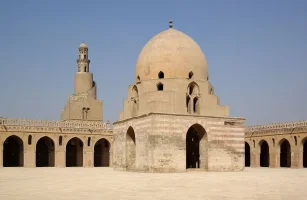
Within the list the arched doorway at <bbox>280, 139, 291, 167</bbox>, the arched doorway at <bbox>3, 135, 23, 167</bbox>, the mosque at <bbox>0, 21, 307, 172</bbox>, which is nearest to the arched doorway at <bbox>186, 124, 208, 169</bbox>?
the mosque at <bbox>0, 21, 307, 172</bbox>

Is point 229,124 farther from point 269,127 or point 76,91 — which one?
point 76,91

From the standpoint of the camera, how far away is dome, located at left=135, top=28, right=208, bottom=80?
24.4 meters

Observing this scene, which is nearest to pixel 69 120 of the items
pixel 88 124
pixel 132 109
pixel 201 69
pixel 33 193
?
pixel 88 124

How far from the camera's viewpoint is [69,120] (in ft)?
126

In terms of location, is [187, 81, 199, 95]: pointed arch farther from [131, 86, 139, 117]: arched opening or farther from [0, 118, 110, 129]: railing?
[0, 118, 110, 129]: railing

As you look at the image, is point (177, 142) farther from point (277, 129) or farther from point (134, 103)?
point (277, 129)

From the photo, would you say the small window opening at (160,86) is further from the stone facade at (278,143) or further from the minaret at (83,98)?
the minaret at (83,98)

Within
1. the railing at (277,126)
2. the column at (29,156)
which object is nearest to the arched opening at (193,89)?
the railing at (277,126)

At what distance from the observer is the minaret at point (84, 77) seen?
134 feet

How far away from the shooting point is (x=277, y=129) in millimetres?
32688

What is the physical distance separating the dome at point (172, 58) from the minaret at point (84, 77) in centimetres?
1603

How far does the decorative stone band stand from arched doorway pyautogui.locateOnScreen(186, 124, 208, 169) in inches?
355

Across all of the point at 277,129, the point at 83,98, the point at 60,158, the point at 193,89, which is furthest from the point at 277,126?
the point at 83,98

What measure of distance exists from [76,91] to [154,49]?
17719 mm
